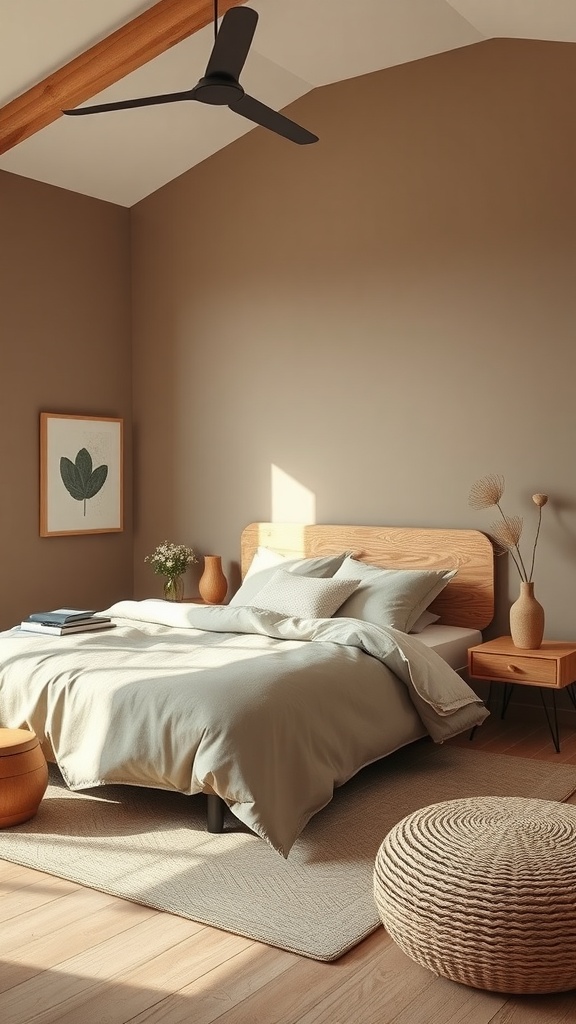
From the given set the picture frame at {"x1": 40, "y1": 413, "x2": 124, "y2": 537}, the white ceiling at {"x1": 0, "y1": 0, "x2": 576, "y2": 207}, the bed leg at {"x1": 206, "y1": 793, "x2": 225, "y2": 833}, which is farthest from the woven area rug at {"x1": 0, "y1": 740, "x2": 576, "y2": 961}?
the white ceiling at {"x1": 0, "y1": 0, "x2": 576, "y2": 207}

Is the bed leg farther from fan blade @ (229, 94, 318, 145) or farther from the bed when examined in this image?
fan blade @ (229, 94, 318, 145)

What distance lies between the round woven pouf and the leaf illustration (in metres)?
4.03

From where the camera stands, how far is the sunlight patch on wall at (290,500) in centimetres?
577

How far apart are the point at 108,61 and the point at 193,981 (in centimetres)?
409

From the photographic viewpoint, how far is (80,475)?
6164mm

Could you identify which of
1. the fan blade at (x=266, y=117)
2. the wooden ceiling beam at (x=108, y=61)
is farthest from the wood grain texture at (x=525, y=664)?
the wooden ceiling beam at (x=108, y=61)

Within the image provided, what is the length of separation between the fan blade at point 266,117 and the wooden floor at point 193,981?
2718mm

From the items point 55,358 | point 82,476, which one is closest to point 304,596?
point 82,476

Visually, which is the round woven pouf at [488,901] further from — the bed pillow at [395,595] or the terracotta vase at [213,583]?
the terracotta vase at [213,583]

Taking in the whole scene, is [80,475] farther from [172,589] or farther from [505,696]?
[505,696]

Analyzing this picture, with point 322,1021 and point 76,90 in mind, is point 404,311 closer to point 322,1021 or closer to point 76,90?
point 76,90

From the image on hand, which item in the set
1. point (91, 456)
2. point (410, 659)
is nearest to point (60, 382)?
point (91, 456)

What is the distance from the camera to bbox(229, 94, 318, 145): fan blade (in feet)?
11.6

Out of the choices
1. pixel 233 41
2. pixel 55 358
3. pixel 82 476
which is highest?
pixel 233 41
